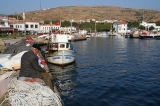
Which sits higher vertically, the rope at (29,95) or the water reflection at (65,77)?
the rope at (29,95)

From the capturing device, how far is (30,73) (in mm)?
9352

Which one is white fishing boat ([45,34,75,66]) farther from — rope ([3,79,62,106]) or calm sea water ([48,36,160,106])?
rope ([3,79,62,106])

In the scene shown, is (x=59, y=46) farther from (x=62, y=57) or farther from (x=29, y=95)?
(x=29, y=95)

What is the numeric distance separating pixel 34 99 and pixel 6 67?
9.31 metres

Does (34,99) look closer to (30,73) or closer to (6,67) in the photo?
(30,73)

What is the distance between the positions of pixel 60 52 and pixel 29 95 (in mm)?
19596

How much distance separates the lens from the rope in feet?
22.3

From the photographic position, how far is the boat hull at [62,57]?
87.2ft

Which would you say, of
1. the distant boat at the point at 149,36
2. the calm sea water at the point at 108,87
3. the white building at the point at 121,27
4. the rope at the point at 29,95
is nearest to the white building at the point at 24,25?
the distant boat at the point at 149,36

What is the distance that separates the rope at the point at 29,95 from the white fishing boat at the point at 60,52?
18.4m

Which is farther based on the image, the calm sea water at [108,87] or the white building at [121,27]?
the white building at [121,27]

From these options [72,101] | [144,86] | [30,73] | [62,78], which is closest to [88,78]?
[62,78]

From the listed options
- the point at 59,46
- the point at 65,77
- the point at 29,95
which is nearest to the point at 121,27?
the point at 59,46

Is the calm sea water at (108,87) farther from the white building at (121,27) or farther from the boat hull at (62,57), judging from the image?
the white building at (121,27)
